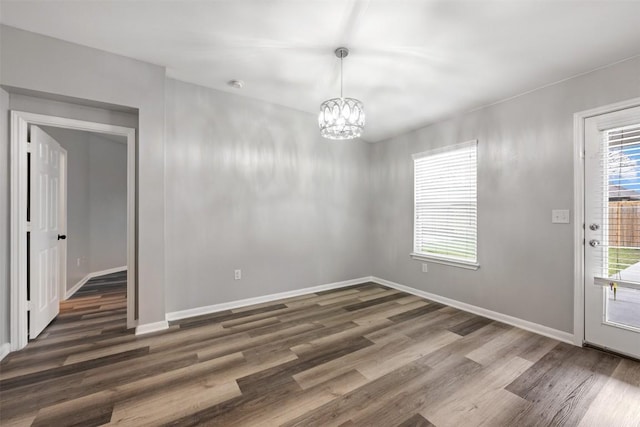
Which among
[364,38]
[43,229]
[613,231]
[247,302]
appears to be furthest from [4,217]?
[613,231]

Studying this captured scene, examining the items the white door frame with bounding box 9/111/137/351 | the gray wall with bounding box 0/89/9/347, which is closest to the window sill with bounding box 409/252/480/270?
the white door frame with bounding box 9/111/137/351

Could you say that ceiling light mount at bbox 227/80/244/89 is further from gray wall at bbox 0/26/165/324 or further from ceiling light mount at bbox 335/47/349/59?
ceiling light mount at bbox 335/47/349/59

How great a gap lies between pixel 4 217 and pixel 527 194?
500 cm

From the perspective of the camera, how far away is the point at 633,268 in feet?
7.36

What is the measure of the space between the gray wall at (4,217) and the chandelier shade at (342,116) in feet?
8.88

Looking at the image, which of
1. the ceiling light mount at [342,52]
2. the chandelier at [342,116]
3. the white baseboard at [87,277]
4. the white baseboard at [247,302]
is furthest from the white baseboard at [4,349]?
the ceiling light mount at [342,52]

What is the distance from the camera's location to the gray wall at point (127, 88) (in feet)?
7.10

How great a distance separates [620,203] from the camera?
230 cm

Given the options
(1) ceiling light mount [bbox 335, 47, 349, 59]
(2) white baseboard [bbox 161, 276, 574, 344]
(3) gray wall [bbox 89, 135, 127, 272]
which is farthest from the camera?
(3) gray wall [bbox 89, 135, 127, 272]

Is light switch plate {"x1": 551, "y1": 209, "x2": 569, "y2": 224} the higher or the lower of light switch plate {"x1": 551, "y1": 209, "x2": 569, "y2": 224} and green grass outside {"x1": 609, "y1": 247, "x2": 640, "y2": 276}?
the higher

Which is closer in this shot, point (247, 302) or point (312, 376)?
point (312, 376)

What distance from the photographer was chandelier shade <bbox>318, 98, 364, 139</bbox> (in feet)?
7.23

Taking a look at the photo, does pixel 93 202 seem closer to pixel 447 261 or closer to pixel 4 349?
pixel 4 349

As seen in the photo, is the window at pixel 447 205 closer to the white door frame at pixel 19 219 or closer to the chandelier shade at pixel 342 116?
the chandelier shade at pixel 342 116
